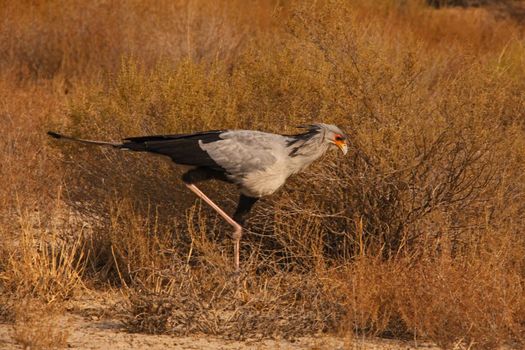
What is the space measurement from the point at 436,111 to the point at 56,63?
687cm

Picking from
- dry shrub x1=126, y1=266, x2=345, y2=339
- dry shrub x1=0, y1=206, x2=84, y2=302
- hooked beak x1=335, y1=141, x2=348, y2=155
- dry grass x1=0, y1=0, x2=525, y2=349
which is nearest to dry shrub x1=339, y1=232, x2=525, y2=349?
dry grass x1=0, y1=0, x2=525, y2=349

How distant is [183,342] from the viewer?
5.68m

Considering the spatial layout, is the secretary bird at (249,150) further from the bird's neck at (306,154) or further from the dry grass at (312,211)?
the dry grass at (312,211)

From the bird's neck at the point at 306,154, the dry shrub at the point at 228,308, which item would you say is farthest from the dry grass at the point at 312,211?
the bird's neck at the point at 306,154

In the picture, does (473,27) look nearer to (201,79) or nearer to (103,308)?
(201,79)

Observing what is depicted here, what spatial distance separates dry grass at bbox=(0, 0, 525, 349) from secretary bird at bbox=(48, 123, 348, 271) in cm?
30

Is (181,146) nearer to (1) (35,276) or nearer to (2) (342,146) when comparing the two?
(2) (342,146)

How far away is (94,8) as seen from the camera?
12906 mm

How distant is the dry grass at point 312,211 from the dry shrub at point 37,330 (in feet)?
1.07

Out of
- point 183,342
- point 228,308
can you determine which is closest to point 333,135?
point 228,308

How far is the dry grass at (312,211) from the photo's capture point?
5.84 meters

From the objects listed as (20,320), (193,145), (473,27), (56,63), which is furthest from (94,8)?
(20,320)

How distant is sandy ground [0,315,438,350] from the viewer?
5574 millimetres

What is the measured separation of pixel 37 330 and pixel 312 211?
2.25m
